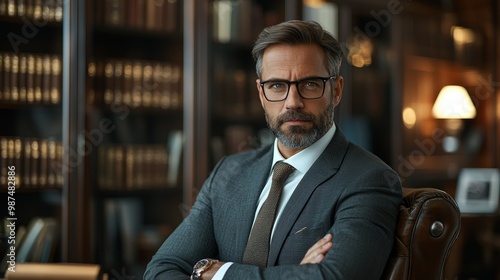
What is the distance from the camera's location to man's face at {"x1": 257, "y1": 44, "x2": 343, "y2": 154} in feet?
6.27

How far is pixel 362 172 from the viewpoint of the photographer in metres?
1.83

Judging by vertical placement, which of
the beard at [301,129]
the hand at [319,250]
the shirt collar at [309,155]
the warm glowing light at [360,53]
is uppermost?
the warm glowing light at [360,53]

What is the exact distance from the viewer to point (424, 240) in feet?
5.65

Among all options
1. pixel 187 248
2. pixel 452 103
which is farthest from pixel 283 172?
pixel 452 103

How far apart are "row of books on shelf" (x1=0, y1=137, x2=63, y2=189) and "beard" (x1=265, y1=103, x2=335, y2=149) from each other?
5.29 feet

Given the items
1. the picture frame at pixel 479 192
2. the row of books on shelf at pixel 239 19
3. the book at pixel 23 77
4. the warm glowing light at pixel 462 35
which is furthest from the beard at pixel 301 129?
the warm glowing light at pixel 462 35

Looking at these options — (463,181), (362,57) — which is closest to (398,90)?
(362,57)

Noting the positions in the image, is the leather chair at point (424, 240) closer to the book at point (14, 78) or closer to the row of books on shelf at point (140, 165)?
the row of books on shelf at point (140, 165)

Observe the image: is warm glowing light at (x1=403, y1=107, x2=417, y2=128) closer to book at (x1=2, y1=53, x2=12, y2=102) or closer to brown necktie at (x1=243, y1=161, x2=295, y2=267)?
book at (x1=2, y1=53, x2=12, y2=102)

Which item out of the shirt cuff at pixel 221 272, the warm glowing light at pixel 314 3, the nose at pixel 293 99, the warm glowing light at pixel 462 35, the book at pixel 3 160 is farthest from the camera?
the warm glowing light at pixel 462 35

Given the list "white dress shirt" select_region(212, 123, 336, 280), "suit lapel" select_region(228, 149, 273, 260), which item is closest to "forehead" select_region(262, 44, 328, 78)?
"white dress shirt" select_region(212, 123, 336, 280)

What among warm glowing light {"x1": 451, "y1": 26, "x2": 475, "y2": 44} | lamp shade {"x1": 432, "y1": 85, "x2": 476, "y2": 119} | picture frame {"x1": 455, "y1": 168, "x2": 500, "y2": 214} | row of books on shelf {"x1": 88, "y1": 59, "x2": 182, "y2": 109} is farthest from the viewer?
warm glowing light {"x1": 451, "y1": 26, "x2": 475, "y2": 44}

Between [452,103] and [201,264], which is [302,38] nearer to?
[201,264]

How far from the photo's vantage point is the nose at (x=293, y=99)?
1.90 metres
